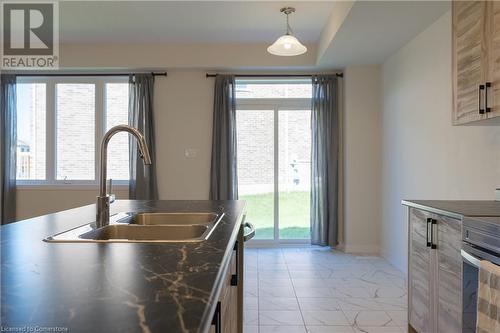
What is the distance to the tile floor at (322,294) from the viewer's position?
2559 millimetres

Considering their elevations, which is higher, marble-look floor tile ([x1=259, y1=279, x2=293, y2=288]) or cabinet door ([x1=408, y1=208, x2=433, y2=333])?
cabinet door ([x1=408, y1=208, x2=433, y2=333])

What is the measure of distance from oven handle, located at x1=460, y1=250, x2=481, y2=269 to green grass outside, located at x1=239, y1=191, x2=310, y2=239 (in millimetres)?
3322

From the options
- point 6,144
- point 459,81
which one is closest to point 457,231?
point 459,81

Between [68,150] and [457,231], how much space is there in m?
4.92

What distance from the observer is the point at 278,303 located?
2945mm

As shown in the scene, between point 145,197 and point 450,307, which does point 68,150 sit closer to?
point 145,197

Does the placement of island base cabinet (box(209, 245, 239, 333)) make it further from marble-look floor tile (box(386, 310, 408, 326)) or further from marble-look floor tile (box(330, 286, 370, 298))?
marble-look floor tile (box(330, 286, 370, 298))

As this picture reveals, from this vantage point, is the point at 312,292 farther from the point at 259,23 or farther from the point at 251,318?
the point at 259,23

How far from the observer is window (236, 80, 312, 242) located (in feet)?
16.1

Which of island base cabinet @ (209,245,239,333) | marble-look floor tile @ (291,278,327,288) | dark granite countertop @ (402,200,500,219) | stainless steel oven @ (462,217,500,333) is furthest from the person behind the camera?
marble-look floor tile @ (291,278,327,288)

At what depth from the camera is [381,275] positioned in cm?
368

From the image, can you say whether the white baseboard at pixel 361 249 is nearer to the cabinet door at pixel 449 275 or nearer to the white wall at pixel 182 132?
the white wall at pixel 182 132

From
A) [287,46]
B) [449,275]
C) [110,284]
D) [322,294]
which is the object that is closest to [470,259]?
[449,275]

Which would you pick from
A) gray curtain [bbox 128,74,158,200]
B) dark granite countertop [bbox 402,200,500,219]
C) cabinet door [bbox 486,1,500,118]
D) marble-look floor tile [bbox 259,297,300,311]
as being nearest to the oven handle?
dark granite countertop [bbox 402,200,500,219]
